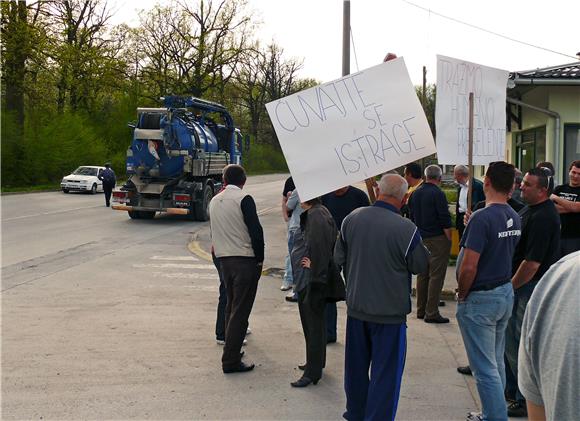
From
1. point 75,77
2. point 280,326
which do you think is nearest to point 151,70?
Result: point 75,77

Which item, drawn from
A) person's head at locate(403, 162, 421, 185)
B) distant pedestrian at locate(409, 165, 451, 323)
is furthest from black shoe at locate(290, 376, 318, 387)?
person's head at locate(403, 162, 421, 185)

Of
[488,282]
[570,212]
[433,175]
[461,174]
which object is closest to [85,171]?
[461,174]

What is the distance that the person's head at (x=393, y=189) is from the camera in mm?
4395

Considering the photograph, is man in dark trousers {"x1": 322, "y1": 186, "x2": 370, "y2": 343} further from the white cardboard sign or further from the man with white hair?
the man with white hair

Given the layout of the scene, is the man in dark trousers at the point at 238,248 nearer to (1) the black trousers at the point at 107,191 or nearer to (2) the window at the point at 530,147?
(2) the window at the point at 530,147

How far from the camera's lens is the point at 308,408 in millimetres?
4824

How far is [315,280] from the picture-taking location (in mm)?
5371

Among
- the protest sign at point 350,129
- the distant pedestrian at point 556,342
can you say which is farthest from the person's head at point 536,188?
the distant pedestrian at point 556,342

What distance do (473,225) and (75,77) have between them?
145 feet

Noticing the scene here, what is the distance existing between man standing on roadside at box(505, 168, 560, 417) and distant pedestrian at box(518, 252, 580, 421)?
123 inches

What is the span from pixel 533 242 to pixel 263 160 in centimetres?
7845

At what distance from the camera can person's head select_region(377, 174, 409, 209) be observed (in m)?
4.39

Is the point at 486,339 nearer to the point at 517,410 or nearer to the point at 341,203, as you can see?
the point at 517,410

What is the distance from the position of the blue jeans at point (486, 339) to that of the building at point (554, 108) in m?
6.83
